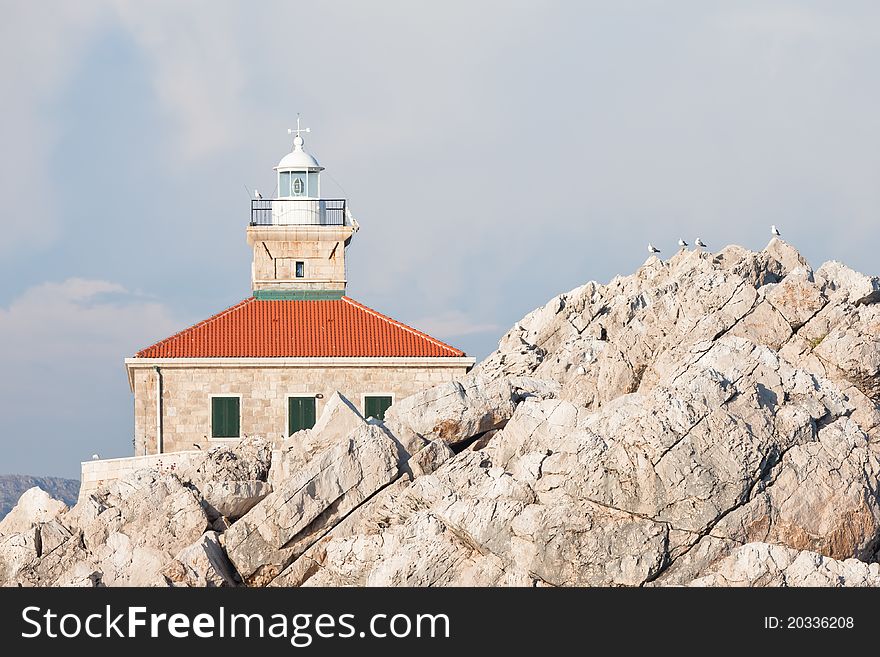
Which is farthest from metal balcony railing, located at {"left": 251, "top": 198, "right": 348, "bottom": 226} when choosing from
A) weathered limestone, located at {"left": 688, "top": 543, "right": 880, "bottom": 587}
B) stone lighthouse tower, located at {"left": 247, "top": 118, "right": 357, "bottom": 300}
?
weathered limestone, located at {"left": 688, "top": 543, "right": 880, "bottom": 587}

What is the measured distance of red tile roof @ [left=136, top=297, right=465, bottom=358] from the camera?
46750 millimetres

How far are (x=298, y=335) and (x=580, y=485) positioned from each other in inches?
822

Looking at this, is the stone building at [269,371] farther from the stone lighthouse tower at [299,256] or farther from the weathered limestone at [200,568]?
the weathered limestone at [200,568]

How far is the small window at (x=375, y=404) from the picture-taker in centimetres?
4626

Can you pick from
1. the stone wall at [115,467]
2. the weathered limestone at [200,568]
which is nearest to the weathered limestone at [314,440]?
the weathered limestone at [200,568]

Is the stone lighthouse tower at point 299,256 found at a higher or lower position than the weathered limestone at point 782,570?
higher

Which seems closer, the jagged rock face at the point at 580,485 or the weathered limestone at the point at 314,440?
the jagged rock face at the point at 580,485

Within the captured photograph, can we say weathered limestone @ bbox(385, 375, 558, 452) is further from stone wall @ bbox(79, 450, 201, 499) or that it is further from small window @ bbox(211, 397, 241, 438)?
small window @ bbox(211, 397, 241, 438)

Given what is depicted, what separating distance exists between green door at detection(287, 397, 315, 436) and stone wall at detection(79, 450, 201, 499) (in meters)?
6.13

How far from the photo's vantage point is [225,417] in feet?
150

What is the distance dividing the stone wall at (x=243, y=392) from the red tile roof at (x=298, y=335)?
556 mm

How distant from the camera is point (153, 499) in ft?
112
